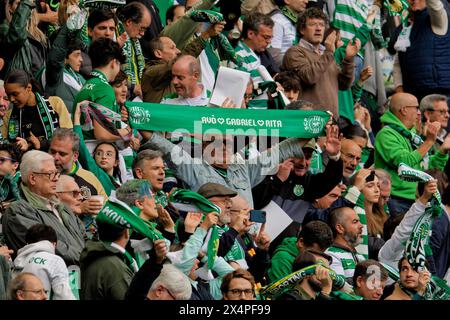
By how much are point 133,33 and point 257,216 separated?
352 centimetres

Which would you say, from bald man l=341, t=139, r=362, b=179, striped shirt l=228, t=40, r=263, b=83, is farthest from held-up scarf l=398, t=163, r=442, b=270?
striped shirt l=228, t=40, r=263, b=83

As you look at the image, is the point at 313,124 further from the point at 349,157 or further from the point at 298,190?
the point at 349,157

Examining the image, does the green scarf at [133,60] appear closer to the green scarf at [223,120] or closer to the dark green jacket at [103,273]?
the green scarf at [223,120]

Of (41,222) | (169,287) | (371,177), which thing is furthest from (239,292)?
(371,177)

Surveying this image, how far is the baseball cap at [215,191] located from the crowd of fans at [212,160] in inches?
0.5

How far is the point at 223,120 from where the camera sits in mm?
14984

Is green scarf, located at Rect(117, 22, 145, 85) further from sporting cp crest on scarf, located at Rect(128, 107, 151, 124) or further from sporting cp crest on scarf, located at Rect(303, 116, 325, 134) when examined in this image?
sporting cp crest on scarf, located at Rect(303, 116, 325, 134)

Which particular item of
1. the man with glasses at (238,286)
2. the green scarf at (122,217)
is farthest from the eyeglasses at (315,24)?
the green scarf at (122,217)

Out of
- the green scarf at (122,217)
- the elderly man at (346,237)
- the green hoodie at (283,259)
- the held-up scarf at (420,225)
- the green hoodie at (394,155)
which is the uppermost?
the green scarf at (122,217)

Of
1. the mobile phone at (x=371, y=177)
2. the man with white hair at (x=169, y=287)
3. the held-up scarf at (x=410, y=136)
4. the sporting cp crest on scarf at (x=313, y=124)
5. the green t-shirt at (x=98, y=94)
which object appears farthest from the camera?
the held-up scarf at (x=410, y=136)

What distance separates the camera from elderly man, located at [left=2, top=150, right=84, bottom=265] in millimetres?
12672

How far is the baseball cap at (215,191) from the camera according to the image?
13641 millimetres

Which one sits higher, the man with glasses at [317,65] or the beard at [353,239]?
Result: the man with glasses at [317,65]
